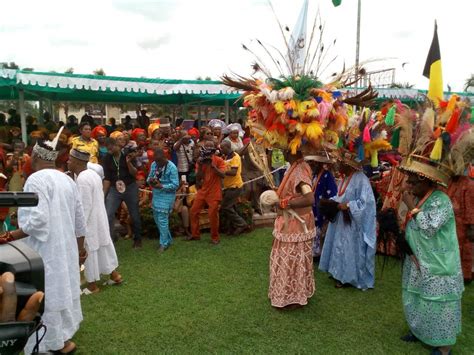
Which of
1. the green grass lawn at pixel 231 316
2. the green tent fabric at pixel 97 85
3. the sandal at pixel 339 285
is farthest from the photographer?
the green tent fabric at pixel 97 85

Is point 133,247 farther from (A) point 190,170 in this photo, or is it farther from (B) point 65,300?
(B) point 65,300

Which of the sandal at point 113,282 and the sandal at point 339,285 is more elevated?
the sandal at point 113,282

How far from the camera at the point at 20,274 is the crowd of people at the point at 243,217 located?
0.84 metres

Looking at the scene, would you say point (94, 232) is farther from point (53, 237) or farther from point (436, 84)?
point (436, 84)

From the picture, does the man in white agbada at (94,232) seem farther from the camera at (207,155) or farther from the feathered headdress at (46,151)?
the camera at (207,155)

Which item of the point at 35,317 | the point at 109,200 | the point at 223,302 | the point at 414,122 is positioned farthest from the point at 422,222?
the point at 109,200

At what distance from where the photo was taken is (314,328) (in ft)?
12.9

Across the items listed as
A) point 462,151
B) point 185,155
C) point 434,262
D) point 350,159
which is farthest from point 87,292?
point 462,151

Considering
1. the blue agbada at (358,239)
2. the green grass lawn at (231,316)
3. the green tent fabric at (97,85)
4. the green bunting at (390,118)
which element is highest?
the green tent fabric at (97,85)

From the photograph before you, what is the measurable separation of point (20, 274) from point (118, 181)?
4.32 meters

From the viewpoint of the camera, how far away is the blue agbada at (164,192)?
6.17m

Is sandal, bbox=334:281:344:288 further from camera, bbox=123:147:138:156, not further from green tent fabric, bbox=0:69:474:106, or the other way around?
green tent fabric, bbox=0:69:474:106

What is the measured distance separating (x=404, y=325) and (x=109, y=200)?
167 inches

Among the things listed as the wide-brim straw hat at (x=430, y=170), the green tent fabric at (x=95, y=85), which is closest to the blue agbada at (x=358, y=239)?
the wide-brim straw hat at (x=430, y=170)
